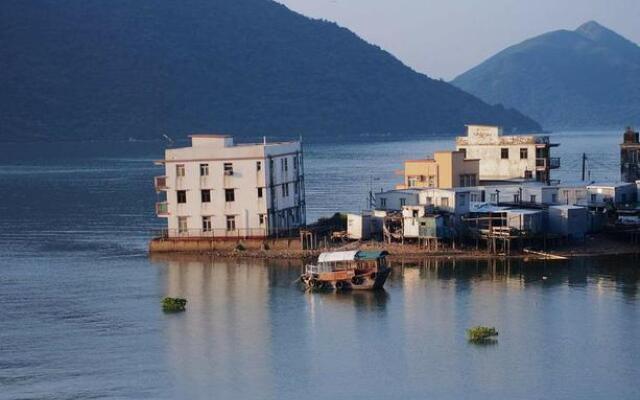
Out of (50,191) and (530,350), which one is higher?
(50,191)

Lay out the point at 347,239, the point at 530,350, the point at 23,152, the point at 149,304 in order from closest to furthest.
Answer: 1. the point at 530,350
2. the point at 149,304
3. the point at 347,239
4. the point at 23,152

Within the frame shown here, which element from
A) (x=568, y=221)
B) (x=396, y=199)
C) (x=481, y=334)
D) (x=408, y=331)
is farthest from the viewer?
(x=396, y=199)

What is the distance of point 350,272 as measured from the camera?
48438 mm

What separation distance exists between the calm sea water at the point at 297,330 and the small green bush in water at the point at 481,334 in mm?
444

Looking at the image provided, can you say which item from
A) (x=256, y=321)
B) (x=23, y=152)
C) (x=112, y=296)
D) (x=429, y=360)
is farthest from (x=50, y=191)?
(x=23, y=152)

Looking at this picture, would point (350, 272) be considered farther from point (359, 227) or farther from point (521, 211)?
point (521, 211)

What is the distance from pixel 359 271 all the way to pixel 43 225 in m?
34.1

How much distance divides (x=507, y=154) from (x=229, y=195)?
1820 cm

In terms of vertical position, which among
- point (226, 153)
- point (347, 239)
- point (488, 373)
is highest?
point (226, 153)

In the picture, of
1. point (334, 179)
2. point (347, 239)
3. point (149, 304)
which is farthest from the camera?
point (334, 179)

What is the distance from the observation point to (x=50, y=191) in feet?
348

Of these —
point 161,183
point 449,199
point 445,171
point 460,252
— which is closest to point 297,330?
point 460,252

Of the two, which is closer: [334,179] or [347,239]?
[347,239]

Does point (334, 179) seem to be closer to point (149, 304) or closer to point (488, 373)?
point (149, 304)
